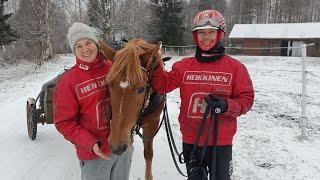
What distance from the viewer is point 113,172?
102 inches

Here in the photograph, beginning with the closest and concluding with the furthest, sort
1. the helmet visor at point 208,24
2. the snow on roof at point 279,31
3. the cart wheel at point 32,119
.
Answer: the helmet visor at point 208,24 → the cart wheel at point 32,119 → the snow on roof at point 279,31

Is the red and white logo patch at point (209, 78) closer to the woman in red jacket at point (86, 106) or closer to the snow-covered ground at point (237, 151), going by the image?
the woman in red jacket at point (86, 106)

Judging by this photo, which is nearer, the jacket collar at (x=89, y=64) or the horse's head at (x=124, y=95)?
the horse's head at (x=124, y=95)

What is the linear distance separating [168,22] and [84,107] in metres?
33.4

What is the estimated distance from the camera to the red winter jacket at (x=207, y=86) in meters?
2.59

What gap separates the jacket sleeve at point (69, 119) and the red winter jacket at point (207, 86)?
67 cm

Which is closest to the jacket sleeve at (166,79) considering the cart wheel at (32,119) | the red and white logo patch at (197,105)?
the red and white logo patch at (197,105)

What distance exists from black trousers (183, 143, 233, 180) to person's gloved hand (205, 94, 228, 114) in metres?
0.35

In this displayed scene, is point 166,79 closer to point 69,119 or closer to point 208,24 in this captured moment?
point 208,24

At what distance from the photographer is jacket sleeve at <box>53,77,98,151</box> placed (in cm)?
226

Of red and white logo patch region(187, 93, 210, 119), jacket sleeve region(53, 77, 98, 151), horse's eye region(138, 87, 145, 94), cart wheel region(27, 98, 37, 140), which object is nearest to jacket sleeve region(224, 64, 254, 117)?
red and white logo patch region(187, 93, 210, 119)

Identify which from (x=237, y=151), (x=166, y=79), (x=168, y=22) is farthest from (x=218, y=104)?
(x=168, y=22)

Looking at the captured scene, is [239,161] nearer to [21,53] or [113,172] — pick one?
[113,172]

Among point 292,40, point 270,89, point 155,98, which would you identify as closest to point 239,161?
point 155,98
